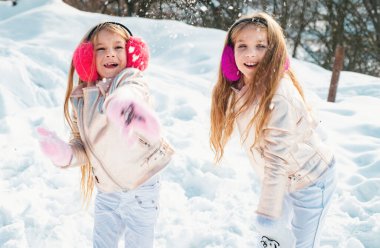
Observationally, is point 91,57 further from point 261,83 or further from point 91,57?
point 261,83

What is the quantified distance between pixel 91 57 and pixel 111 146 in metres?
0.47

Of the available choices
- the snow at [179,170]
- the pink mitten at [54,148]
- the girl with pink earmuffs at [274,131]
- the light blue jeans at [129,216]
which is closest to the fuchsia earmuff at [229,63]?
the girl with pink earmuffs at [274,131]

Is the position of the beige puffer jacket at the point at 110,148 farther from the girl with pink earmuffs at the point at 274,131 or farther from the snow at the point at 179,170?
the snow at the point at 179,170

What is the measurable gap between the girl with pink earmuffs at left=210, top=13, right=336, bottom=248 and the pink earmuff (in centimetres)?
43

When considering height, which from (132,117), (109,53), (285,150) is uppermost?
(109,53)

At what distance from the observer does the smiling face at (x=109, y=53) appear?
2.20 m

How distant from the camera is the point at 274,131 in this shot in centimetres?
197

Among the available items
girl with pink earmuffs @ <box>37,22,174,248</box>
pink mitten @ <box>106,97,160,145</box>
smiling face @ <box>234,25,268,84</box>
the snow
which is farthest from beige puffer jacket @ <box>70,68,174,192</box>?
the snow

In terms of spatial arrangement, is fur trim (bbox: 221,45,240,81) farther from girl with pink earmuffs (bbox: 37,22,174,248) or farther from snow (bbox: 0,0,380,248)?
snow (bbox: 0,0,380,248)

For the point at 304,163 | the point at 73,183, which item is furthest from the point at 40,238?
the point at 304,163

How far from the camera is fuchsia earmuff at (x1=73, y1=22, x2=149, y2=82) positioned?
2201 mm

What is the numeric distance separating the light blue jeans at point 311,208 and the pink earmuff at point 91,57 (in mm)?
1043

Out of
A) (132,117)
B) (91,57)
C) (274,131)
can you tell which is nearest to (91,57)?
(91,57)

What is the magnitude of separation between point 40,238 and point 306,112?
6.61ft
